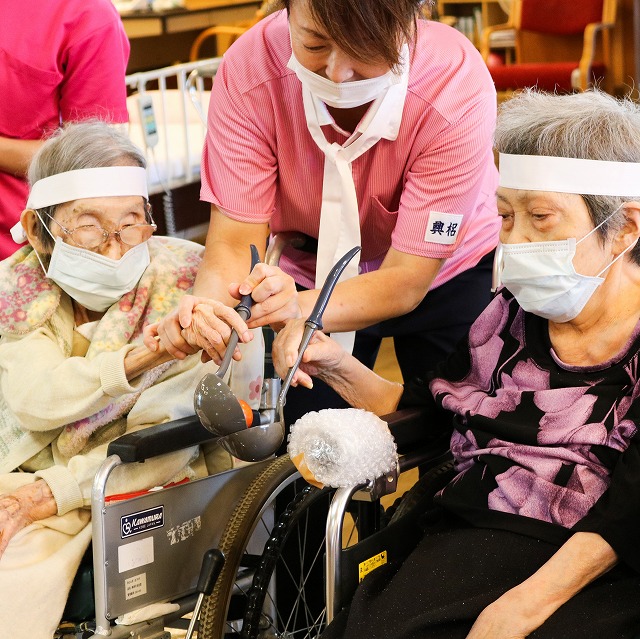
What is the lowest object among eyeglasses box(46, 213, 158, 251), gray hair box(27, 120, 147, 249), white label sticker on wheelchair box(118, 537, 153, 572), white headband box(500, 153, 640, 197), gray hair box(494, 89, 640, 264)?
white label sticker on wheelchair box(118, 537, 153, 572)

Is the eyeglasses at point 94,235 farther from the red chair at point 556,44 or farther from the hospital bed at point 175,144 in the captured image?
the red chair at point 556,44

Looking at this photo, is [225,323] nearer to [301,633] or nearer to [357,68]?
[357,68]

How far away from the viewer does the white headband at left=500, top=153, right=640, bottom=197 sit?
→ 1.60 meters

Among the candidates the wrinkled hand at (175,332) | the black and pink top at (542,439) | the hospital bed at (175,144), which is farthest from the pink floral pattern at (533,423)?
the hospital bed at (175,144)

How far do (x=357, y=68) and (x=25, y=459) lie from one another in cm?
97

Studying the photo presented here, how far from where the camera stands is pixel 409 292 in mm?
1918

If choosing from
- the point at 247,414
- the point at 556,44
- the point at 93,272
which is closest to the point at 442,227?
the point at 247,414

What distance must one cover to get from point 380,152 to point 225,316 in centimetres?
47

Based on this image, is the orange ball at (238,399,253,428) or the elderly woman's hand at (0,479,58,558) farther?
the elderly woman's hand at (0,479,58,558)

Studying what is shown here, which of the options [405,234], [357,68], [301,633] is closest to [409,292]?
[405,234]

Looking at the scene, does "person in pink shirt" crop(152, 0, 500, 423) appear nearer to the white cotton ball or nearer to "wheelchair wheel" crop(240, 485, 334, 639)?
the white cotton ball

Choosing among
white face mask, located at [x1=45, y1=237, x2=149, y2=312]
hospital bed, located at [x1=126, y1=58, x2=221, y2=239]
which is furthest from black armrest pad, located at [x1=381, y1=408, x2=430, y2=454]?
hospital bed, located at [x1=126, y1=58, x2=221, y2=239]

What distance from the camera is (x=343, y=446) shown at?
1.64 m

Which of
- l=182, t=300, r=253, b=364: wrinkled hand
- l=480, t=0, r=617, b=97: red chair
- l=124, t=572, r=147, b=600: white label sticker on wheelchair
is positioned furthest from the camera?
l=480, t=0, r=617, b=97: red chair
